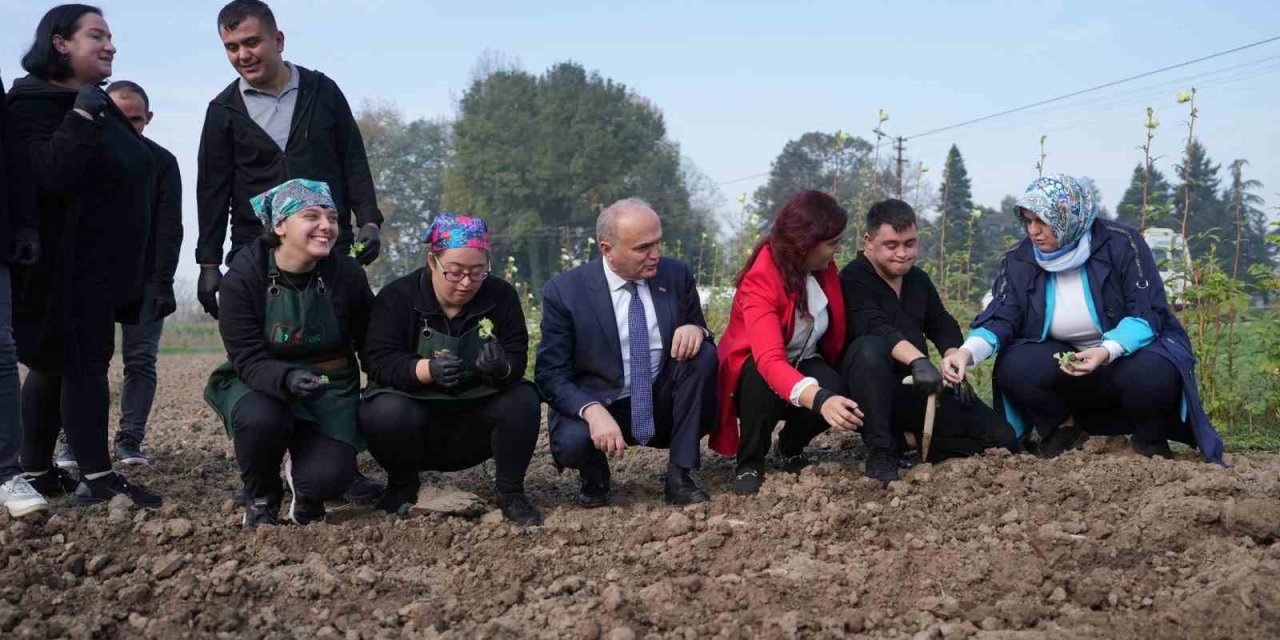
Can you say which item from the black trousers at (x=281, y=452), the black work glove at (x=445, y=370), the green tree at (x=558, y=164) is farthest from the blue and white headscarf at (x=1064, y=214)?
the green tree at (x=558, y=164)

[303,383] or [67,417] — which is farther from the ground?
[303,383]

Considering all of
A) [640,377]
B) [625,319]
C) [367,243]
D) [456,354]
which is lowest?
[640,377]

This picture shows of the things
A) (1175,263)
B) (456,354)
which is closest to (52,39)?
(456,354)

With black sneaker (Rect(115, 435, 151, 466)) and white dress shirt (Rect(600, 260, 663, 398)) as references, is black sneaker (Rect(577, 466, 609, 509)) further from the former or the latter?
black sneaker (Rect(115, 435, 151, 466))

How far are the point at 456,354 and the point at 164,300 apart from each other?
1476 millimetres

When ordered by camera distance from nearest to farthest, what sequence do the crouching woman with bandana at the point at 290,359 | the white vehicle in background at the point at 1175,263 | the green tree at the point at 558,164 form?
1. the crouching woman with bandana at the point at 290,359
2. the white vehicle in background at the point at 1175,263
3. the green tree at the point at 558,164

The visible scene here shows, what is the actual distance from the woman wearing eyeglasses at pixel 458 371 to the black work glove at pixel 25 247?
3.92ft

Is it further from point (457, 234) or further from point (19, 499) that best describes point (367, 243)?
point (19, 499)

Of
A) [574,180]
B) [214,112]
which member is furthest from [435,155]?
[214,112]

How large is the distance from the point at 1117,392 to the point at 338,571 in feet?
10.6

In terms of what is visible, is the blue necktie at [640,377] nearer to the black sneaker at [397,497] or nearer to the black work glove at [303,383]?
the black sneaker at [397,497]

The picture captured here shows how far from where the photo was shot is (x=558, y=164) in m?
39.5

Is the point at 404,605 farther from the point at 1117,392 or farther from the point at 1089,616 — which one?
the point at 1117,392

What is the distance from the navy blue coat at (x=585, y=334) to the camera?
4.55 meters
